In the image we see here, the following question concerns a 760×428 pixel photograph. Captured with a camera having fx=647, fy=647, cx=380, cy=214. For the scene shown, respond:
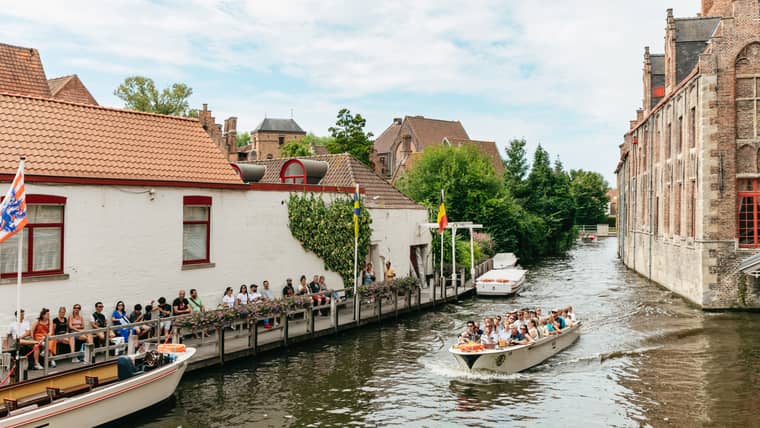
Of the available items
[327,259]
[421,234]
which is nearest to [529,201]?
[421,234]

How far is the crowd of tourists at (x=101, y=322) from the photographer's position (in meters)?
14.3

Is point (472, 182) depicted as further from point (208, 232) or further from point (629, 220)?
point (208, 232)

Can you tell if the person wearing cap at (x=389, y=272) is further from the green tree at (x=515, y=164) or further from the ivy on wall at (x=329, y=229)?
the green tree at (x=515, y=164)

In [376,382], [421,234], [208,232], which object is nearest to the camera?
[376,382]

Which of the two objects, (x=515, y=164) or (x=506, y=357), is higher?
(x=515, y=164)

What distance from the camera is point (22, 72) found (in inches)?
1039

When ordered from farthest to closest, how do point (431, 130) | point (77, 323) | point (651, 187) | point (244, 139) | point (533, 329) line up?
point (244, 139)
point (431, 130)
point (651, 187)
point (533, 329)
point (77, 323)

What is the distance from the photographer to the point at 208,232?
20594mm

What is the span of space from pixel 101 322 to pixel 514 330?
11079 millimetres

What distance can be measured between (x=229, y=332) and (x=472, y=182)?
34.3m

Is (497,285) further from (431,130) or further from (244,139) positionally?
(244,139)

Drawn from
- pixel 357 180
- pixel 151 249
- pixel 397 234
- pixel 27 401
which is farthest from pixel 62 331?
pixel 397 234

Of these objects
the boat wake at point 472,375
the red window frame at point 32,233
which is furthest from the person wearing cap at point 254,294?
the boat wake at point 472,375

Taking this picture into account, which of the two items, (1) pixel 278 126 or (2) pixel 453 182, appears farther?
(1) pixel 278 126
